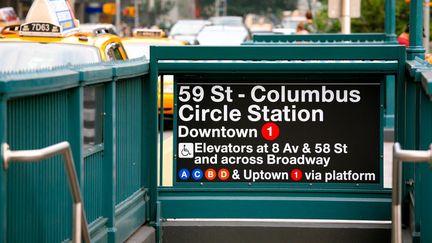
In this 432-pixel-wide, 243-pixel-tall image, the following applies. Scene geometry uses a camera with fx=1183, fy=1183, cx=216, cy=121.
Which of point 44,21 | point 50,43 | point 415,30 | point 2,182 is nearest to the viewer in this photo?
point 2,182

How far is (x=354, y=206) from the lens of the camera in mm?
9156

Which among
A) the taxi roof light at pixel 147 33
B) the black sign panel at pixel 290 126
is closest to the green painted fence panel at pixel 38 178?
the black sign panel at pixel 290 126

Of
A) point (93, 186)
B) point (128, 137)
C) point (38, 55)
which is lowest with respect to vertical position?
point (93, 186)

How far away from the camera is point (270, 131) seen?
29.9 feet

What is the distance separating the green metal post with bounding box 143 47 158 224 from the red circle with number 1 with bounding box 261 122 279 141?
0.84 metres

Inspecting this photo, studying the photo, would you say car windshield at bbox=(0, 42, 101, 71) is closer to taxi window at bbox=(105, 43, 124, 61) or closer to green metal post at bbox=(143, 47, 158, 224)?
taxi window at bbox=(105, 43, 124, 61)

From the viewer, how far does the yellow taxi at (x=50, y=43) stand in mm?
12555

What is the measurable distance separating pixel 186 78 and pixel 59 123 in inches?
107

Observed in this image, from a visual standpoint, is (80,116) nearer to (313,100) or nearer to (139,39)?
(313,100)

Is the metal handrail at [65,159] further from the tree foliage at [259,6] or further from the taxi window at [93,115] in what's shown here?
the tree foliage at [259,6]

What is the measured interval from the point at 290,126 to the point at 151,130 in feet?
3.53

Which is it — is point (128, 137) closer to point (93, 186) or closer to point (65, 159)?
point (93, 186)

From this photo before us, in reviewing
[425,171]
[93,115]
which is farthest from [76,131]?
[425,171]

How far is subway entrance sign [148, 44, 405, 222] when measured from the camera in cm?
908
